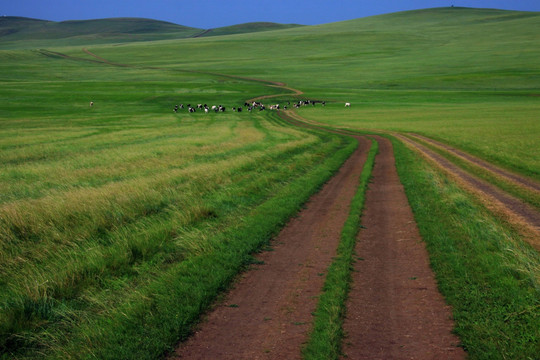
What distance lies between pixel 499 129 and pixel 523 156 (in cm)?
1625

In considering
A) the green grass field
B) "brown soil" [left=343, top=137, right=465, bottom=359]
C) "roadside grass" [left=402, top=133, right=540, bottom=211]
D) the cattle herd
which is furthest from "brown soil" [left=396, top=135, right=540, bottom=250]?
the cattle herd

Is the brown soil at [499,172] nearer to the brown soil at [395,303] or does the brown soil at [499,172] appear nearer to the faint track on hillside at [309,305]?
the brown soil at [395,303]

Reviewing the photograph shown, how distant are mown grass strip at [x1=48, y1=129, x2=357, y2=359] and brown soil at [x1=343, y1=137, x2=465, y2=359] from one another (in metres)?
2.51

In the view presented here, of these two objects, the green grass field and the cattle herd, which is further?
the cattle herd

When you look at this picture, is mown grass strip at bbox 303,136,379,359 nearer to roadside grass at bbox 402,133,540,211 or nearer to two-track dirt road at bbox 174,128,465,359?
two-track dirt road at bbox 174,128,465,359

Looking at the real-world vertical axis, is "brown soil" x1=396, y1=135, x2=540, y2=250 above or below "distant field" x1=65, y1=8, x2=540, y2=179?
below

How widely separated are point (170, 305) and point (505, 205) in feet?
40.8

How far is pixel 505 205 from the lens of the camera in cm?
1506

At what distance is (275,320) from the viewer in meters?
7.21

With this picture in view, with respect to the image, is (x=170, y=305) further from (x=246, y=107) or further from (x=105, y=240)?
(x=246, y=107)

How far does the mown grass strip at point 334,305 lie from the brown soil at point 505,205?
463 cm

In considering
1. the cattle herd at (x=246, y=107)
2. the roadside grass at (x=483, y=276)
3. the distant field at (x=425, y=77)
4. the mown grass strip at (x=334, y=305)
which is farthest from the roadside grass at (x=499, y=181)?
the cattle herd at (x=246, y=107)

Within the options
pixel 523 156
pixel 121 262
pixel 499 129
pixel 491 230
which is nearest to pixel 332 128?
pixel 499 129

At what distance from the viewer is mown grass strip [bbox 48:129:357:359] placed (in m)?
6.32
